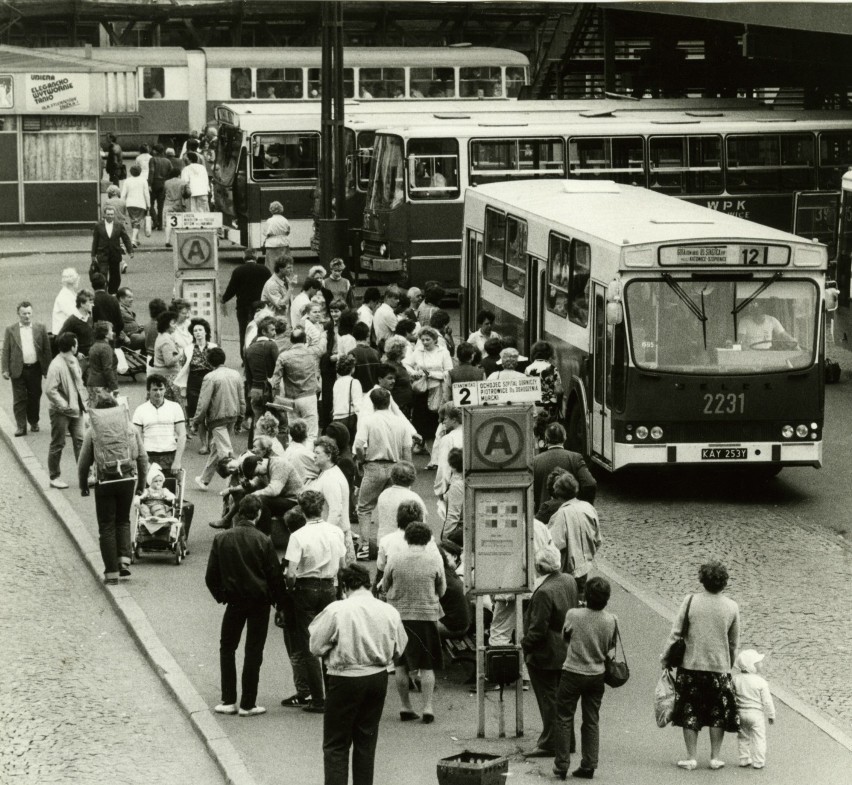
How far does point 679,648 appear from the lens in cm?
1039

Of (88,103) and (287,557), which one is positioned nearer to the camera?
(287,557)

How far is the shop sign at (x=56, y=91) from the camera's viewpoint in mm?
36781

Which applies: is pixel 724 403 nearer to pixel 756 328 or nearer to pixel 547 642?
pixel 756 328

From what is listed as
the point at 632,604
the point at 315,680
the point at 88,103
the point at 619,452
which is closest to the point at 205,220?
the point at 619,452

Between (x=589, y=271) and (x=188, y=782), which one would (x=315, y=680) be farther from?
(x=589, y=271)

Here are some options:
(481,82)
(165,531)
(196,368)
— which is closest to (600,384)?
(196,368)

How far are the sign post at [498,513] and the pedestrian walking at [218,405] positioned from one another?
664 centimetres

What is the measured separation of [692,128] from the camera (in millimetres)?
29938

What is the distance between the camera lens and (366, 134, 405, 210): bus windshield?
2955cm

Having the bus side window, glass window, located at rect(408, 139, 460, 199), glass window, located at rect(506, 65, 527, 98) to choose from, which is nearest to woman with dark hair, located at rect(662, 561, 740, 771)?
the bus side window

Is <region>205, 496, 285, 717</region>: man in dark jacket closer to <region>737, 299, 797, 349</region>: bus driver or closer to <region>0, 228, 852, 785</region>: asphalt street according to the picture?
<region>0, 228, 852, 785</region>: asphalt street

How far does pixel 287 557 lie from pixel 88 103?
27.3m

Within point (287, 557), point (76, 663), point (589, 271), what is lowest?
point (76, 663)

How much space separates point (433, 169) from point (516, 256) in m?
7.90
